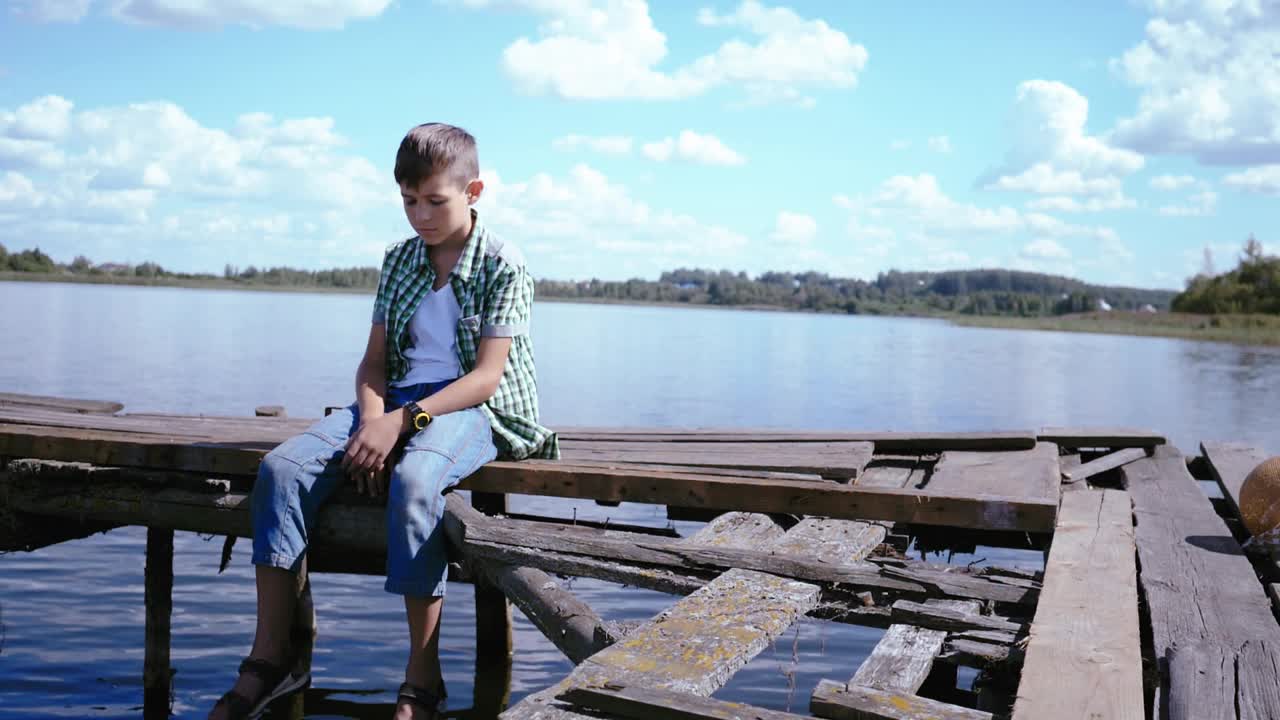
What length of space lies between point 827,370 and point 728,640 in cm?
4383

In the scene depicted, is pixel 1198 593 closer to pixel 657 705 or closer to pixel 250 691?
pixel 657 705

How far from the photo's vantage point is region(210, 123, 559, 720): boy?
4.10m

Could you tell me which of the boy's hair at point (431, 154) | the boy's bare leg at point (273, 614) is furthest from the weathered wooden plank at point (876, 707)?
the boy's hair at point (431, 154)

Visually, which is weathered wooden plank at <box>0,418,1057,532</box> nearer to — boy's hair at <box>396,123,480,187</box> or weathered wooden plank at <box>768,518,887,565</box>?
weathered wooden plank at <box>768,518,887,565</box>

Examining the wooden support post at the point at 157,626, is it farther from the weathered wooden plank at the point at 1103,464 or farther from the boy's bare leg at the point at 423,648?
the weathered wooden plank at the point at 1103,464

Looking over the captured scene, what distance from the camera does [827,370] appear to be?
152 feet

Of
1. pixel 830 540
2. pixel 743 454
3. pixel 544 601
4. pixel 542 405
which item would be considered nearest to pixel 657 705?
pixel 544 601

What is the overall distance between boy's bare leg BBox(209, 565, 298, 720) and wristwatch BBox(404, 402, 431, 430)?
0.71 metres

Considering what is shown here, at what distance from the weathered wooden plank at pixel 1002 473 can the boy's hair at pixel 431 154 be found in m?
2.35

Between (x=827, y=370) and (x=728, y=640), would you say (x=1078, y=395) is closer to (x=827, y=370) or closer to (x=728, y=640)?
(x=827, y=370)

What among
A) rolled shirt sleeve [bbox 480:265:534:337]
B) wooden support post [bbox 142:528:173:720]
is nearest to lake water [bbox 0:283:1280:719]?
wooden support post [bbox 142:528:173:720]

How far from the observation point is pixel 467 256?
15.5ft

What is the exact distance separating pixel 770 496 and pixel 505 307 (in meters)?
1.32

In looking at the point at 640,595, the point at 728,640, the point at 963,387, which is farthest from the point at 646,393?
the point at 728,640
